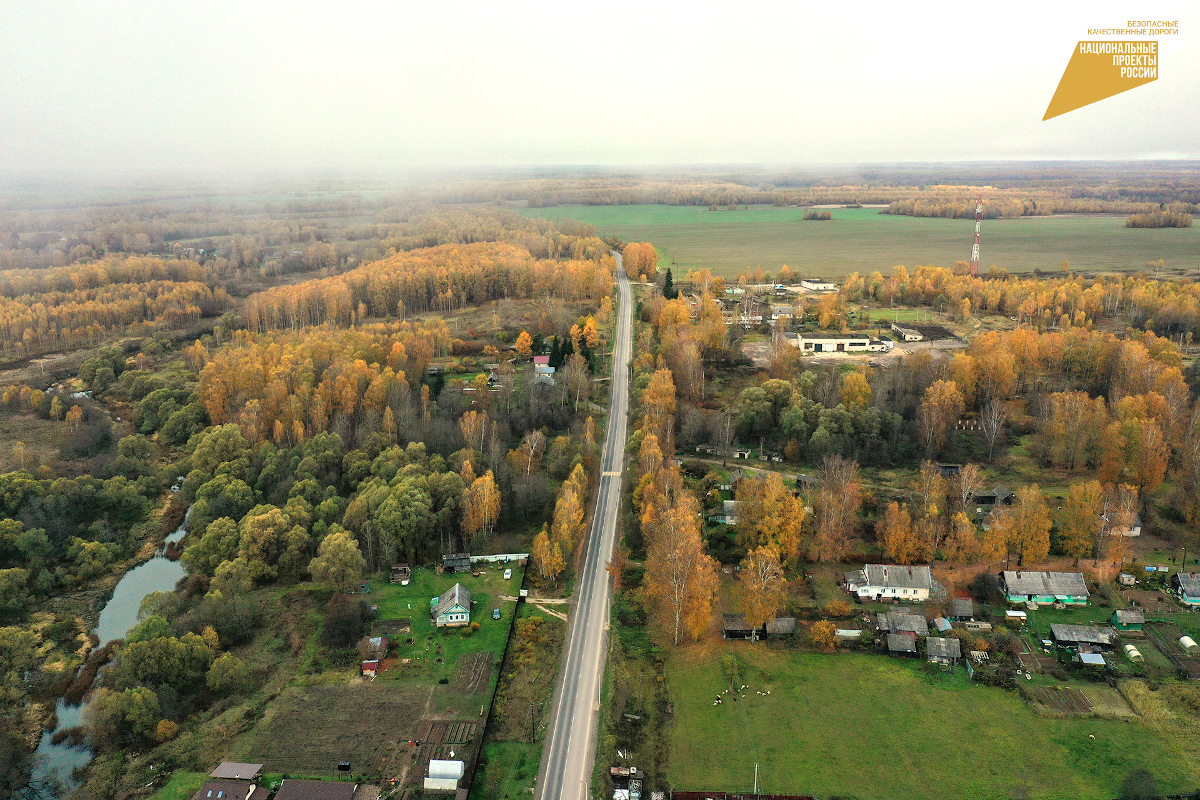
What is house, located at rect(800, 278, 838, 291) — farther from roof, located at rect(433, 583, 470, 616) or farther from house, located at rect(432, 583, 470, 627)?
house, located at rect(432, 583, 470, 627)

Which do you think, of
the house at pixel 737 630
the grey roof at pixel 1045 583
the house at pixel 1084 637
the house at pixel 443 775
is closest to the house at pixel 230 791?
Result: the house at pixel 443 775

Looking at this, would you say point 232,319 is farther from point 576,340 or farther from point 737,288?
point 737,288

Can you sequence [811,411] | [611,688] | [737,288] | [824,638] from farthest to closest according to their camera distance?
1. [737,288]
2. [811,411]
3. [824,638]
4. [611,688]

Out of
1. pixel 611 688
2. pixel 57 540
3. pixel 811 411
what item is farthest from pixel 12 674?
pixel 811 411

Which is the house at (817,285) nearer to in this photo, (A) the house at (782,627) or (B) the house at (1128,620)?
(B) the house at (1128,620)

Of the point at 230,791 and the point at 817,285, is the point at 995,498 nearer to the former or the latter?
the point at 230,791

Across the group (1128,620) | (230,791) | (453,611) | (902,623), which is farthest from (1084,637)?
(230,791)

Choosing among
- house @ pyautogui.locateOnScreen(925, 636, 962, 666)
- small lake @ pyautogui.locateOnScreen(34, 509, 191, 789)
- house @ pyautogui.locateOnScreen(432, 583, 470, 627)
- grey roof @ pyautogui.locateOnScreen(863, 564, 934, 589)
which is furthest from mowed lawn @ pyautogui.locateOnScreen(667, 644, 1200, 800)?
small lake @ pyautogui.locateOnScreen(34, 509, 191, 789)
